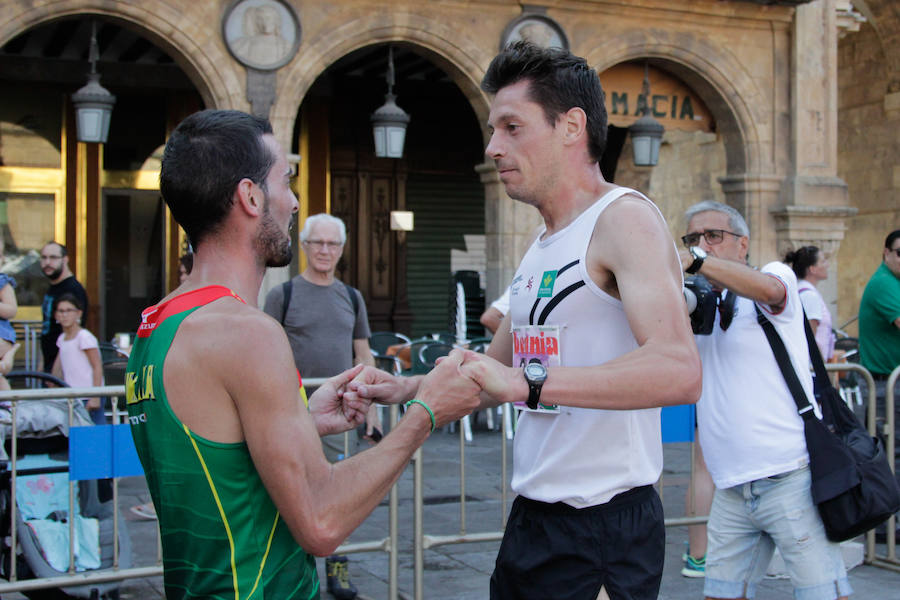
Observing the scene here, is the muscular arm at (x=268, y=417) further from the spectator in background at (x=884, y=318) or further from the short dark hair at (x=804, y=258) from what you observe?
the short dark hair at (x=804, y=258)

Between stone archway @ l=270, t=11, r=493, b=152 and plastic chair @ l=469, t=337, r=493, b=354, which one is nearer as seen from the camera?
plastic chair @ l=469, t=337, r=493, b=354

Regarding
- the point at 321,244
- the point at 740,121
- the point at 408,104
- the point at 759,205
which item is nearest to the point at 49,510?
the point at 321,244

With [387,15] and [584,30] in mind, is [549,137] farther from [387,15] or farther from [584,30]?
[584,30]

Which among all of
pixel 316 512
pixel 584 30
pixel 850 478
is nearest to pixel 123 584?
pixel 850 478

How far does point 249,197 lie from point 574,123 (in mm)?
832

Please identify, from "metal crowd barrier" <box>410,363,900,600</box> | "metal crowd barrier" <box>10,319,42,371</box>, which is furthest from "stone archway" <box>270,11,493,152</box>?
"metal crowd barrier" <box>410,363,900,600</box>

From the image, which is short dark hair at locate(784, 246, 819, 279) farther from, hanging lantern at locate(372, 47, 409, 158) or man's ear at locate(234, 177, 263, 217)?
man's ear at locate(234, 177, 263, 217)

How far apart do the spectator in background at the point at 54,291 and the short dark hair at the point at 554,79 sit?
6229mm

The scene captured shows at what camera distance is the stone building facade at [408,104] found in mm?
10859

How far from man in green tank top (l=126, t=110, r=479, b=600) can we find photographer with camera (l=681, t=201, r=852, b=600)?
197 cm

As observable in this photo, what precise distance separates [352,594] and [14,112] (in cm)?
1101

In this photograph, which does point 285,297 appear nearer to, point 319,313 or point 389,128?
point 319,313

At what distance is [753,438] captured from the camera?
12.4 feet

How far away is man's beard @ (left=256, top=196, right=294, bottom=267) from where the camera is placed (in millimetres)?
2043
